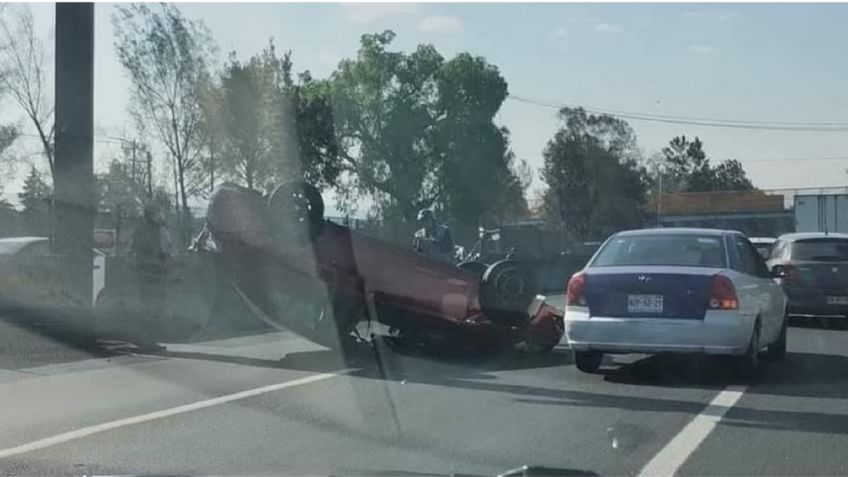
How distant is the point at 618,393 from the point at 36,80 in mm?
27113

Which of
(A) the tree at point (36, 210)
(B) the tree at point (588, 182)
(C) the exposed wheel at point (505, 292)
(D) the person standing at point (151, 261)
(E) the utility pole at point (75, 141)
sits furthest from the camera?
(B) the tree at point (588, 182)

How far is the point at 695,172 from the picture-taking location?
92812 mm

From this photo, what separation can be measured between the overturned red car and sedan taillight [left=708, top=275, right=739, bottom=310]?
2463 mm

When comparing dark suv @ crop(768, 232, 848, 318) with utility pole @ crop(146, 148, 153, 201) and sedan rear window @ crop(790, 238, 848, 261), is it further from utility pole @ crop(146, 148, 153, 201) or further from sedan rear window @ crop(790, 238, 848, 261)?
utility pole @ crop(146, 148, 153, 201)

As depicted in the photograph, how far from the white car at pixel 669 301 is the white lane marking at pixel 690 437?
611mm

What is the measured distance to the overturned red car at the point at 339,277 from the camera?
12852mm

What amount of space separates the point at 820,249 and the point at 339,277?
9.26 m

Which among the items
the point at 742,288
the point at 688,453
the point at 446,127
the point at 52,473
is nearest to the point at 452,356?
the point at 742,288

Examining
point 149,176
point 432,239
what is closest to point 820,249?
point 432,239

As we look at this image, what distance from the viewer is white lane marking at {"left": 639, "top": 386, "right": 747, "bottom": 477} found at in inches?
297

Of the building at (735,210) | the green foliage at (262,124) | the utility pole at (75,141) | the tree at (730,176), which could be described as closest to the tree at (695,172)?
the tree at (730,176)

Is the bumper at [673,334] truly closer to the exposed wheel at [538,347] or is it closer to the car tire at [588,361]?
the car tire at [588,361]

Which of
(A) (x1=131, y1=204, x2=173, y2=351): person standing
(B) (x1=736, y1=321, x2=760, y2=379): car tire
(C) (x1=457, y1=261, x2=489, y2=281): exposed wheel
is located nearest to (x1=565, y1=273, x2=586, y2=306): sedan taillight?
(B) (x1=736, y1=321, x2=760, y2=379): car tire

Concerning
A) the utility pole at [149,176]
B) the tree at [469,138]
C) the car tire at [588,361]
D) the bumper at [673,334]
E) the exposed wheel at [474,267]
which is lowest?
the car tire at [588,361]
